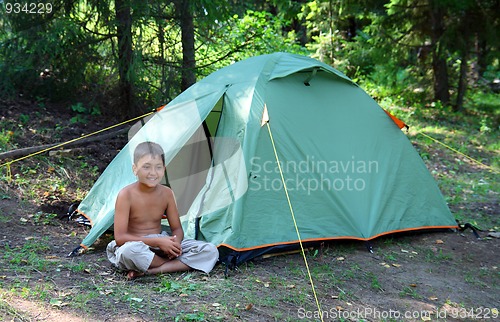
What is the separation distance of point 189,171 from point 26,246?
5.91 ft

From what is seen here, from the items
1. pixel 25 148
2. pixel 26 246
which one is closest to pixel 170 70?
pixel 25 148

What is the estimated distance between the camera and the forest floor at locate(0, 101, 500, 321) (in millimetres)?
3576

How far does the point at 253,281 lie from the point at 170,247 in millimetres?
702

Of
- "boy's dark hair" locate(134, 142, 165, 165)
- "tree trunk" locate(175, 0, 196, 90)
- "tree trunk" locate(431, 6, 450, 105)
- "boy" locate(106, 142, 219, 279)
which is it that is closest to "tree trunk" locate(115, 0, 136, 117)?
"tree trunk" locate(175, 0, 196, 90)

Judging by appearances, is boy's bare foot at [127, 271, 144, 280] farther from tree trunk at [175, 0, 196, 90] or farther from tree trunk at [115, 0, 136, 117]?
tree trunk at [175, 0, 196, 90]

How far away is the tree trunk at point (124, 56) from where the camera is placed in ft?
24.2

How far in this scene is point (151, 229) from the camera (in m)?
4.37

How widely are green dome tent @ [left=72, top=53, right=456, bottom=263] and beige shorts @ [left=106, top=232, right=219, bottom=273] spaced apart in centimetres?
17

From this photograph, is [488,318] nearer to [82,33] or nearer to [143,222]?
[143,222]

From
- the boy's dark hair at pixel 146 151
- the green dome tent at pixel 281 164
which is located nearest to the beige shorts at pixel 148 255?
the green dome tent at pixel 281 164

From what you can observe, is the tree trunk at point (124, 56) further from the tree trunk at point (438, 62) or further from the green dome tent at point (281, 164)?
the tree trunk at point (438, 62)

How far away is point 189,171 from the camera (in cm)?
577

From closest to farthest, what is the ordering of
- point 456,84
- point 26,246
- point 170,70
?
point 26,246 → point 170,70 → point 456,84

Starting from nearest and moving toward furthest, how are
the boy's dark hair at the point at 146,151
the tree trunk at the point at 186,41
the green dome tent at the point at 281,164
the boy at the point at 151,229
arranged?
the boy at the point at 151,229 → the boy's dark hair at the point at 146,151 → the green dome tent at the point at 281,164 → the tree trunk at the point at 186,41
